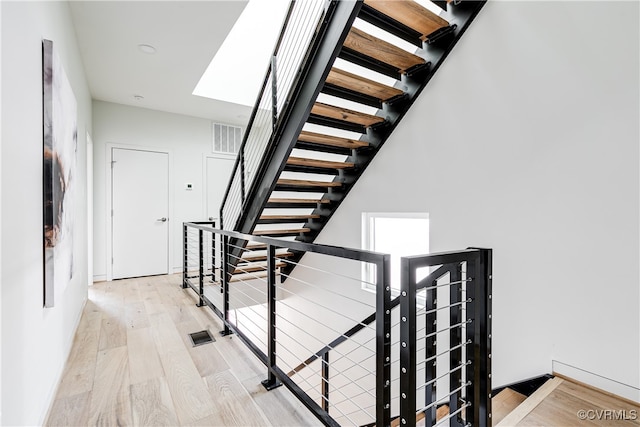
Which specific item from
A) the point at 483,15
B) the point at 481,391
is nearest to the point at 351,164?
the point at 483,15

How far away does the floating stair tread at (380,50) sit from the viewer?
A: 2.00m

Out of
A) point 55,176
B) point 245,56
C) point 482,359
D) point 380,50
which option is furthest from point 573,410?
point 245,56

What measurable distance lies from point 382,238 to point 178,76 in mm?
3043

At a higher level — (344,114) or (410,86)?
(410,86)

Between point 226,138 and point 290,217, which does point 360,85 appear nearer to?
point 290,217

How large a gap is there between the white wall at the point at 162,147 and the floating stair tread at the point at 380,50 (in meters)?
3.84

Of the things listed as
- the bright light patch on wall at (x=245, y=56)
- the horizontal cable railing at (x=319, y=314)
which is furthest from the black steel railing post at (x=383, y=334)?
the bright light patch on wall at (x=245, y=56)

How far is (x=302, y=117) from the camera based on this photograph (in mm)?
2232

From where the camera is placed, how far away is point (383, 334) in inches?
43.1

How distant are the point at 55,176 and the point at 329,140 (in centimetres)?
184

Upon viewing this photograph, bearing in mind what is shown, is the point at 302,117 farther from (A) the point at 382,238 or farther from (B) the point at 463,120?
(A) the point at 382,238

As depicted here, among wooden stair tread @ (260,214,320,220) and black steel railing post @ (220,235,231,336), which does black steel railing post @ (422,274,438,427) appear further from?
wooden stair tread @ (260,214,320,220)

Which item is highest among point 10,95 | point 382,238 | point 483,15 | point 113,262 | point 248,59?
point 248,59

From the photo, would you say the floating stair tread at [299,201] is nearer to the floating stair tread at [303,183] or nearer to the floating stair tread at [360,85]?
the floating stair tread at [303,183]
